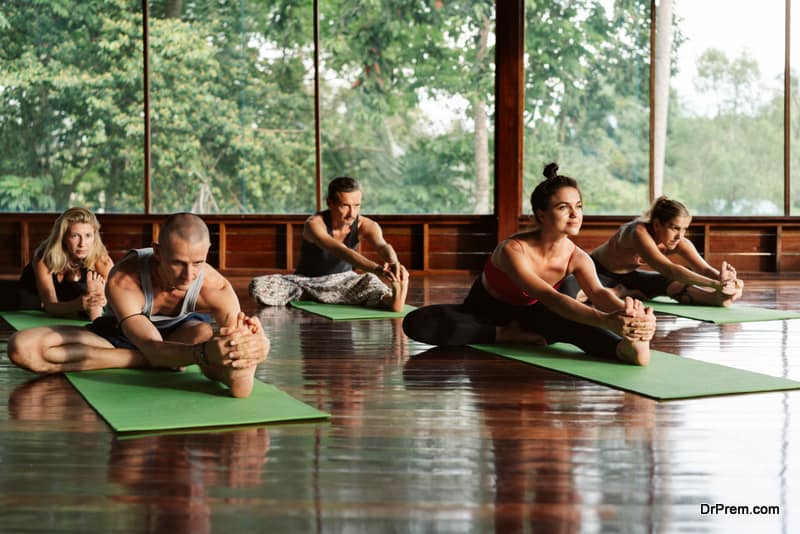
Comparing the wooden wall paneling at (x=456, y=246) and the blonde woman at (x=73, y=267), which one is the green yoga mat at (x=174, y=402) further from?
the wooden wall paneling at (x=456, y=246)

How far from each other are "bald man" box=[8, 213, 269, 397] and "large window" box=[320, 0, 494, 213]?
5014 millimetres

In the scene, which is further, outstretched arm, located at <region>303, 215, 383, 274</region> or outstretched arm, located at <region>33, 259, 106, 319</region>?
outstretched arm, located at <region>303, 215, 383, 274</region>

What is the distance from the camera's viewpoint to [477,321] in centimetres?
405

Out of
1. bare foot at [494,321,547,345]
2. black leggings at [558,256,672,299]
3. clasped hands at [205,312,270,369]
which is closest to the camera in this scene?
clasped hands at [205,312,270,369]

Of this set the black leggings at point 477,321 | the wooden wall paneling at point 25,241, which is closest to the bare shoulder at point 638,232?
the black leggings at point 477,321

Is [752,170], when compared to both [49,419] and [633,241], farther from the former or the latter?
[49,419]

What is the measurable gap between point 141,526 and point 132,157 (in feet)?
22.7

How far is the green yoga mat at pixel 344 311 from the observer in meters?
5.00

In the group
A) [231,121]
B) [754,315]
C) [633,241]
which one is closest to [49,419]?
[633,241]

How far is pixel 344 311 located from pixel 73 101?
4294mm

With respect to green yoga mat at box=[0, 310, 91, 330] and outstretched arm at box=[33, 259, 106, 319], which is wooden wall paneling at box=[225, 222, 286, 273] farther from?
outstretched arm at box=[33, 259, 106, 319]

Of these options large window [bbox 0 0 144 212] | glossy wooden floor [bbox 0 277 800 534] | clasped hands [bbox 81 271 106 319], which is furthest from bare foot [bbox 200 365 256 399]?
large window [bbox 0 0 144 212]

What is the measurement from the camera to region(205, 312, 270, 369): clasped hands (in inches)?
108

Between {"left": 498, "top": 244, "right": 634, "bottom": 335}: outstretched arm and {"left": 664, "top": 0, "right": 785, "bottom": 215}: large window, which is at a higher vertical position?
{"left": 664, "top": 0, "right": 785, "bottom": 215}: large window
